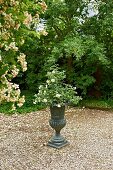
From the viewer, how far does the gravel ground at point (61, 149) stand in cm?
482

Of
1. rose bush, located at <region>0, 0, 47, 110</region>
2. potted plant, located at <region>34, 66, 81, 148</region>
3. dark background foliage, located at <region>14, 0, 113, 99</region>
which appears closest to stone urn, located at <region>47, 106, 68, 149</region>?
potted plant, located at <region>34, 66, 81, 148</region>

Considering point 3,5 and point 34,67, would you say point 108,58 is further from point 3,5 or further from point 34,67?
point 3,5

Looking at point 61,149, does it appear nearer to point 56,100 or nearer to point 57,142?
point 57,142

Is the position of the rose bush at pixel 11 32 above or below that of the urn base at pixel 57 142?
above

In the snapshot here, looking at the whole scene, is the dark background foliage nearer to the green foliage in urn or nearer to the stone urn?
the green foliage in urn

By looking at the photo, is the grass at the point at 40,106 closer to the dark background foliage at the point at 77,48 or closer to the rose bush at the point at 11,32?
the dark background foliage at the point at 77,48

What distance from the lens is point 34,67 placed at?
7992 mm

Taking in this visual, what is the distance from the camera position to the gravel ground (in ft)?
15.8

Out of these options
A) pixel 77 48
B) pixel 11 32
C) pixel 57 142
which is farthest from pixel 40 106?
pixel 11 32

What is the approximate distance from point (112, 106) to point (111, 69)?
756mm

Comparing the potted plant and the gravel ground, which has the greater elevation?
the potted plant

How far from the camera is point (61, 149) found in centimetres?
530

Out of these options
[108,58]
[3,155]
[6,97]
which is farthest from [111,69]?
[6,97]

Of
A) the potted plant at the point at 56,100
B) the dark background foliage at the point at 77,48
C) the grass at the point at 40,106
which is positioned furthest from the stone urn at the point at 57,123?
the grass at the point at 40,106
